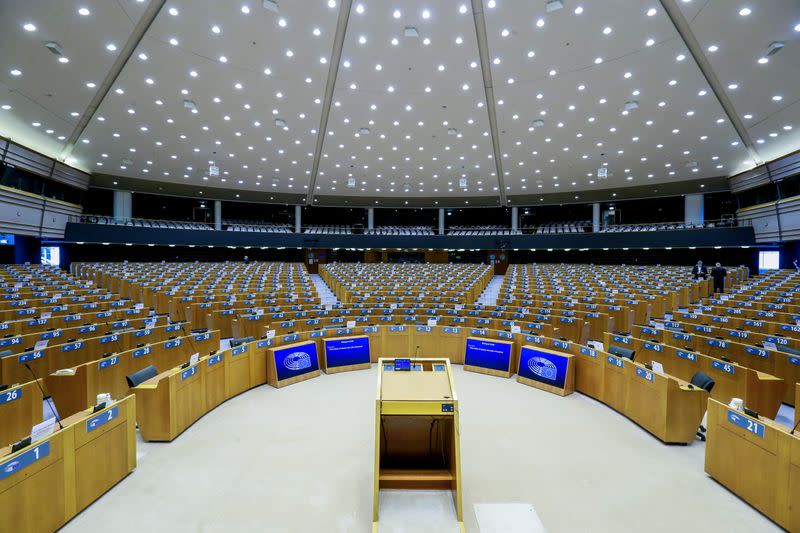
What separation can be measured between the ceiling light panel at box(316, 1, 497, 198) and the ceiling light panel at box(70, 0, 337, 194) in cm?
113

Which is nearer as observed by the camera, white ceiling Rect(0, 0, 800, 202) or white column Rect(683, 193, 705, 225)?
white ceiling Rect(0, 0, 800, 202)

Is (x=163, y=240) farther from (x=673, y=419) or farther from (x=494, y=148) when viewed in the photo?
(x=673, y=419)

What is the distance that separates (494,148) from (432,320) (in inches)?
484

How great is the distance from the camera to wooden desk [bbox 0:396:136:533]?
8.87 feet

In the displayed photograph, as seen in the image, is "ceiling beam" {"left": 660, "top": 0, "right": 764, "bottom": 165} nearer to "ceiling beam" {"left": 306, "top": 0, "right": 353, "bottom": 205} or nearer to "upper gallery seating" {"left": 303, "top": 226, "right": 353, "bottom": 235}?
"ceiling beam" {"left": 306, "top": 0, "right": 353, "bottom": 205}

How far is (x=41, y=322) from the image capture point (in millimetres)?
7809

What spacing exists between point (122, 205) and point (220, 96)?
632 inches

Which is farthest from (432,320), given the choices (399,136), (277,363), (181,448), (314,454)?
(399,136)

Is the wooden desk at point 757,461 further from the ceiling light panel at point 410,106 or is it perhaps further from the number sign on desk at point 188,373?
the ceiling light panel at point 410,106

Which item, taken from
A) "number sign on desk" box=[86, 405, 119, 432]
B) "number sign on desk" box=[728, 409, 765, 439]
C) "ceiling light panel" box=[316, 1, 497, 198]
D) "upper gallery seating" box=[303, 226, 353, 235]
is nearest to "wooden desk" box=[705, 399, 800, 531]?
"number sign on desk" box=[728, 409, 765, 439]

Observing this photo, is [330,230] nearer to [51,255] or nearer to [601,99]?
[51,255]

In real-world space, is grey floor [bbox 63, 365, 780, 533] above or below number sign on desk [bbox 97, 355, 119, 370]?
below

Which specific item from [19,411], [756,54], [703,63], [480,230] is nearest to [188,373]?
[19,411]

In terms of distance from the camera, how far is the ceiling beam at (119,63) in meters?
9.39
